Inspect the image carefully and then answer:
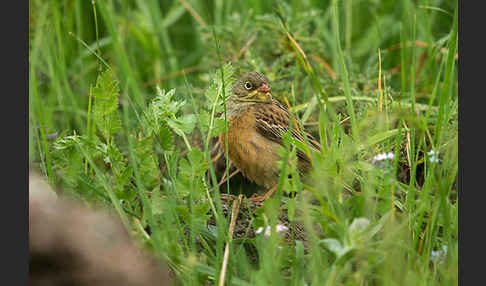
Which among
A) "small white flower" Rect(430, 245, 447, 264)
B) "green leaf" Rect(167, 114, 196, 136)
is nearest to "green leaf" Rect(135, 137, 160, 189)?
"green leaf" Rect(167, 114, 196, 136)

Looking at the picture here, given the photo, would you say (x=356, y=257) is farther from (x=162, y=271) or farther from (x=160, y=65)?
(x=160, y=65)

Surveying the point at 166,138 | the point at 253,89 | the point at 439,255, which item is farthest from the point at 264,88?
the point at 439,255

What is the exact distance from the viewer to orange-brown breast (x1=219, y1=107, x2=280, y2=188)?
4047 mm

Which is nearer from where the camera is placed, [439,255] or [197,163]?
[439,255]

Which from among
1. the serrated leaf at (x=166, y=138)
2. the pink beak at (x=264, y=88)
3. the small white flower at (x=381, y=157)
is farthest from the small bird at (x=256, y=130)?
the small white flower at (x=381, y=157)

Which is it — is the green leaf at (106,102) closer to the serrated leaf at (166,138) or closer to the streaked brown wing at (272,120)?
the serrated leaf at (166,138)

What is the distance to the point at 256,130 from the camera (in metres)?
4.21

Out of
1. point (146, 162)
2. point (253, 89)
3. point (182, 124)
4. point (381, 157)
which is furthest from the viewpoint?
point (253, 89)

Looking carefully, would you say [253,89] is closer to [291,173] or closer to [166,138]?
[166,138]

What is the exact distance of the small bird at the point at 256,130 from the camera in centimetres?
406

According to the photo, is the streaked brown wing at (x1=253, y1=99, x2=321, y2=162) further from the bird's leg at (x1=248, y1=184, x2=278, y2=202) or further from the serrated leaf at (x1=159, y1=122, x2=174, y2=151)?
the serrated leaf at (x1=159, y1=122, x2=174, y2=151)

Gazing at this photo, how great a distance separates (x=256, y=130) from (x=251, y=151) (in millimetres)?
164

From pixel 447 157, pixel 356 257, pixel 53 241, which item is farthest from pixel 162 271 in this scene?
pixel 447 157

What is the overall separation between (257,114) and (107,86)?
1534 mm
